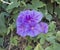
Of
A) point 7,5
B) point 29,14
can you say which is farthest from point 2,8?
point 29,14

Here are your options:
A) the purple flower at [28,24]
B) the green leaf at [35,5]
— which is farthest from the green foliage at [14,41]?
the green leaf at [35,5]

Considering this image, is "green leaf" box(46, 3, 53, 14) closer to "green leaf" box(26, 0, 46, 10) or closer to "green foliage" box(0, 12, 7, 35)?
"green leaf" box(26, 0, 46, 10)

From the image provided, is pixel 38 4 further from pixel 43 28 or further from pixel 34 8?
pixel 43 28

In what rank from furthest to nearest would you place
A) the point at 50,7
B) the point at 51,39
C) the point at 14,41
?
the point at 50,7, the point at 14,41, the point at 51,39

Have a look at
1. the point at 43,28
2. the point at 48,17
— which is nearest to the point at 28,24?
the point at 43,28

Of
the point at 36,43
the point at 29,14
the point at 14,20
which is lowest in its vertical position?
the point at 36,43

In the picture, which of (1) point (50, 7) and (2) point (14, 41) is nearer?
(2) point (14, 41)

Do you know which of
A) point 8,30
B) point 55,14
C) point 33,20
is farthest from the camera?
point 55,14

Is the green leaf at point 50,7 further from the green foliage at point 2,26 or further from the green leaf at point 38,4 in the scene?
the green foliage at point 2,26

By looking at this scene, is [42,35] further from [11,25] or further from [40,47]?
[11,25]
